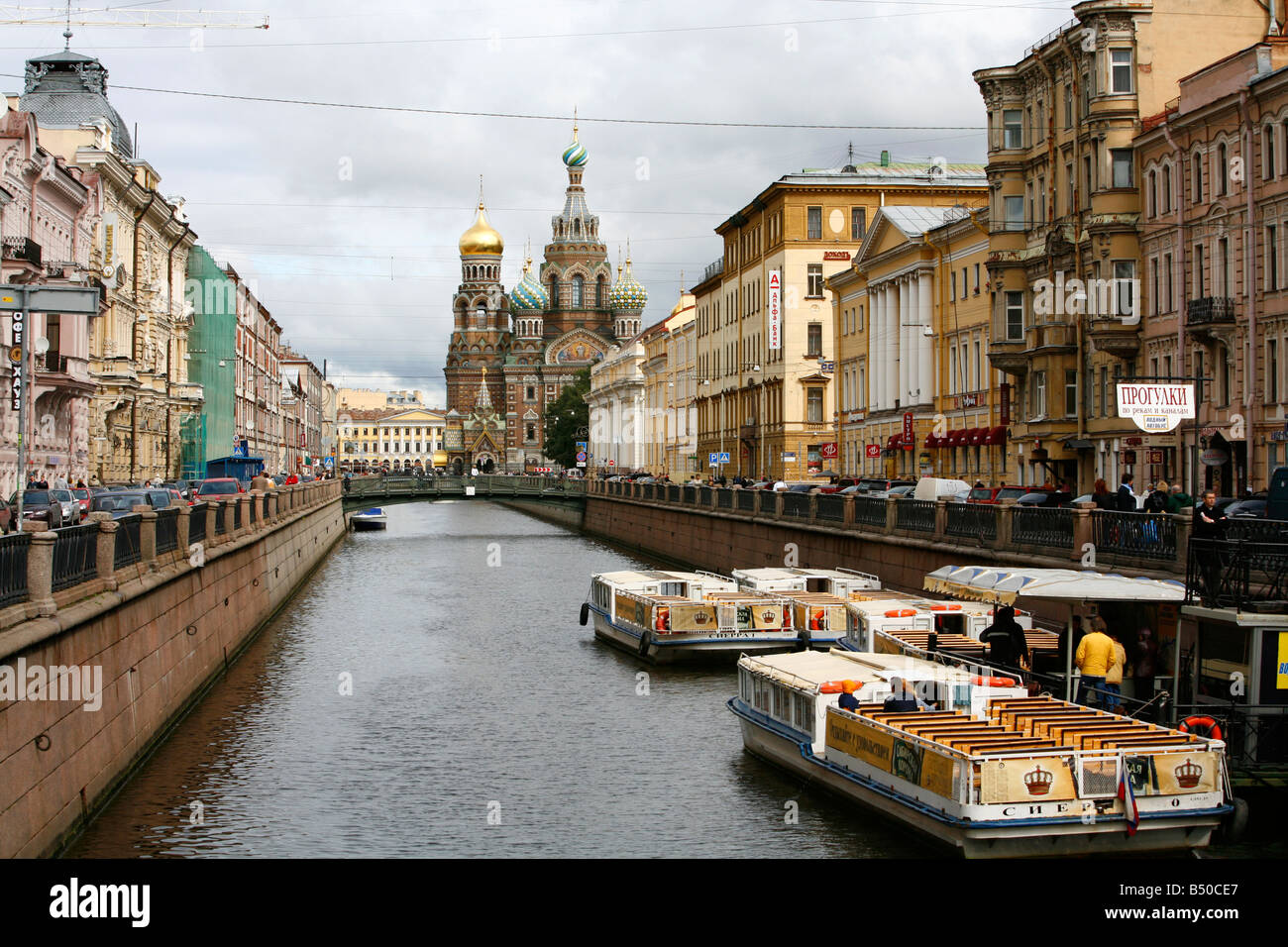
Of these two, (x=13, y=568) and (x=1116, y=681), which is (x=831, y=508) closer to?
(x=1116, y=681)

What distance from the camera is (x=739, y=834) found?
66.2ft

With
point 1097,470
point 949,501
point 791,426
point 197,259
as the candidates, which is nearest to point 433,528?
point 197,259

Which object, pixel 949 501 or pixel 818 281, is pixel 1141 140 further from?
pixel 818 281

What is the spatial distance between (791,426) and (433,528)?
103 ft

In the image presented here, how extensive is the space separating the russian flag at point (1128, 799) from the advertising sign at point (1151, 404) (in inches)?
372

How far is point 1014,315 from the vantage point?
50844 mm

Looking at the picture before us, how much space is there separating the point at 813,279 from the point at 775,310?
11.6 ft

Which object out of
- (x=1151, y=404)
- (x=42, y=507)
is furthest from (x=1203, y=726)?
(x=42, y=507)

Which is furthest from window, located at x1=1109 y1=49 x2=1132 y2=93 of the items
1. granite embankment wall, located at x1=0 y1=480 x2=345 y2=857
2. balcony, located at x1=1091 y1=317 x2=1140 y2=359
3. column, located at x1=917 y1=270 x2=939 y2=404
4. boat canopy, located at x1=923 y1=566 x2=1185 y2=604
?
granite embankment wall, located at x1=0 y1=480 x2=345 y2=857

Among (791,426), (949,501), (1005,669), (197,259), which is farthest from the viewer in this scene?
(197,259)

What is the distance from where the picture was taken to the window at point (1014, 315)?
166 ft

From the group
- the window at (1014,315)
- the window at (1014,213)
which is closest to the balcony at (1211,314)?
the window at (1014,315)

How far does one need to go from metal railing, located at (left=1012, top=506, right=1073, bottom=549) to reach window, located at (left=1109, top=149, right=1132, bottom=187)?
17.2 metres

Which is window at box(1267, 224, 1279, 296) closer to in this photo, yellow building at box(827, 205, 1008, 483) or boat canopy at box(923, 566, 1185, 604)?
yellow building at box(827, 205, 1008, 483)
